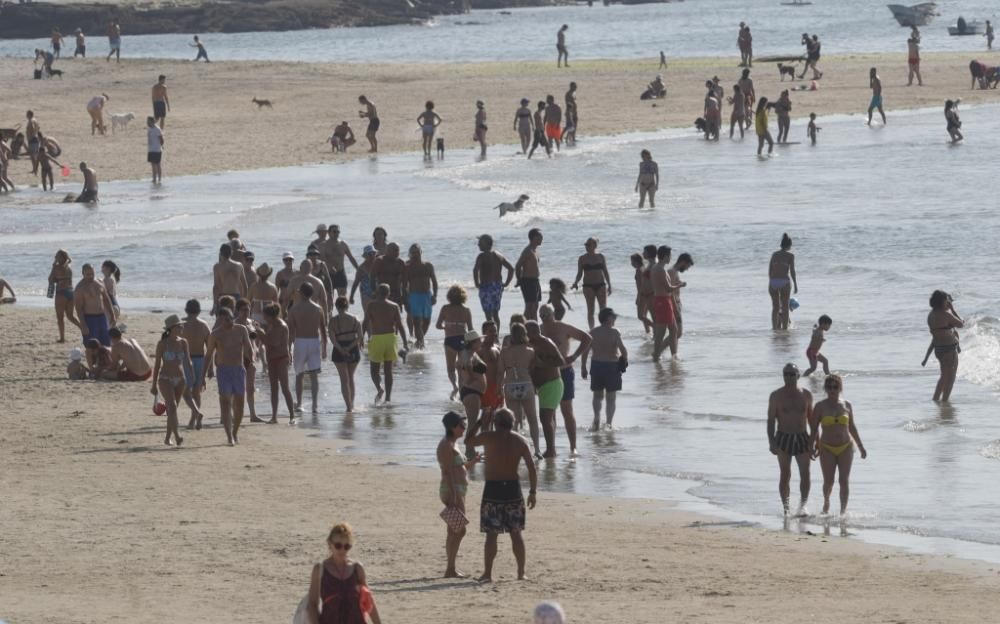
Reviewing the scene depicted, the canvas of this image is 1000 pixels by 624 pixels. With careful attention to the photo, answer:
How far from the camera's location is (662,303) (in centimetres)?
1911

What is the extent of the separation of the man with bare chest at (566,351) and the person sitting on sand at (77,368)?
5.94m

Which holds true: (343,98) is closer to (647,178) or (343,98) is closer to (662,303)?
(647,178)

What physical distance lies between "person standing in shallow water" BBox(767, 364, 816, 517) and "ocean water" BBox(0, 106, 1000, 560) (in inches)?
15.3

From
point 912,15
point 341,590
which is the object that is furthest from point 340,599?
point 912,15

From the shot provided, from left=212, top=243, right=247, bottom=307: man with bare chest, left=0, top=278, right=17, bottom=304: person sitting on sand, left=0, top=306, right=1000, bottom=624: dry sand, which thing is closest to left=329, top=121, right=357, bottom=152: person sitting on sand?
left=0, top=278, right=17, bottom=304: person sitting on sand

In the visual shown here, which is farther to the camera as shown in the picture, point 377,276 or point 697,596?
point 377,276

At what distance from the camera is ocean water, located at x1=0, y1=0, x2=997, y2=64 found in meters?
89.5

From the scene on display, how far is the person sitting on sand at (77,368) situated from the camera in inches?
722

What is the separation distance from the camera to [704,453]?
15000 millimetres

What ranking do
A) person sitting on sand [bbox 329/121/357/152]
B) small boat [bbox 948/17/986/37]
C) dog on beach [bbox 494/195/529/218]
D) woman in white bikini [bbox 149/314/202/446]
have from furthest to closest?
small boat [bbox 948/17/986/37]
person sitting on sand [bbox 329/121/357/152]
dog on beach [bbox 494/195/529/218]
woman in white bikini [bbox 149/314/202/446]

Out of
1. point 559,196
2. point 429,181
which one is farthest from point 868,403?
point 429,181

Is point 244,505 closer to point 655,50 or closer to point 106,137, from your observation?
point 106,137

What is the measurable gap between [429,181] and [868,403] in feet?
68.1

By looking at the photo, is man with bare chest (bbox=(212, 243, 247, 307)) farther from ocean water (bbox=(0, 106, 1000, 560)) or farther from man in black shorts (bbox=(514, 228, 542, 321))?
man in black shorts (bbox=(514, 228, 542, 321))
